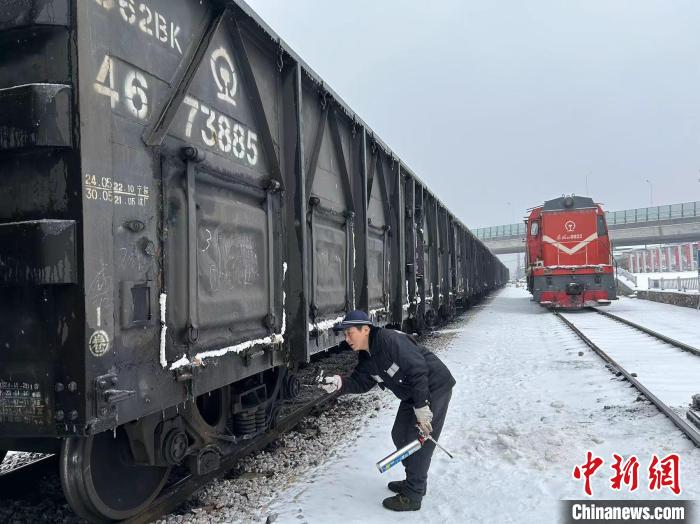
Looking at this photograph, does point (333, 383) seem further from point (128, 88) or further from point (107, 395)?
point (128, 88)

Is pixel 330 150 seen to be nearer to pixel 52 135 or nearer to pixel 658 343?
pixel 52 135

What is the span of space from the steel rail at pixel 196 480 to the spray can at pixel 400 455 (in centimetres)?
127

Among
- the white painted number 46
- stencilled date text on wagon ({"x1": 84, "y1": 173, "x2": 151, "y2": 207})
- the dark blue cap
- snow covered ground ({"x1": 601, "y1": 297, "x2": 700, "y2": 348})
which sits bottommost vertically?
snow covered ground ({"x1": 601, "y1": 297, "x2": 700, "y2": 348})

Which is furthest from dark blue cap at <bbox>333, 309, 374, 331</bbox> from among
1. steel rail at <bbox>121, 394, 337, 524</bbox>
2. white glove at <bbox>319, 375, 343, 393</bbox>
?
steel rail at <bbox>121, 394, 337, 524</bbox>

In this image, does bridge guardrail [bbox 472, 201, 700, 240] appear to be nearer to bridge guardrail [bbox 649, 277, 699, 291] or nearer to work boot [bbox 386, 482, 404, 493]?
bridge guardrail [bbox 649, 277, 699, 291]

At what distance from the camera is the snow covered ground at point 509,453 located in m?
3.46

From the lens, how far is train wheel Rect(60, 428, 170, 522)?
269 cm

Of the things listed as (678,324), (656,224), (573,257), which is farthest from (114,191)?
(656,224)

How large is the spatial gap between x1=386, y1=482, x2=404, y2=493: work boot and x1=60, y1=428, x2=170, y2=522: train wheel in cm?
149

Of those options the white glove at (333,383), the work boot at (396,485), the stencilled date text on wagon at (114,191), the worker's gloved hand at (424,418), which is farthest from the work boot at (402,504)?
the stencilled date text on wagon at (114,191)

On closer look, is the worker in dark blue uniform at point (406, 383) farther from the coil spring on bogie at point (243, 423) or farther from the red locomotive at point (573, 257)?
the red locomotive at point (573, 257)

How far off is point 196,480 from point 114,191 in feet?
7.09

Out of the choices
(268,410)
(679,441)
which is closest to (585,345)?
(679,441)

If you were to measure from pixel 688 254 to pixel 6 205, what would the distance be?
4814 cm
